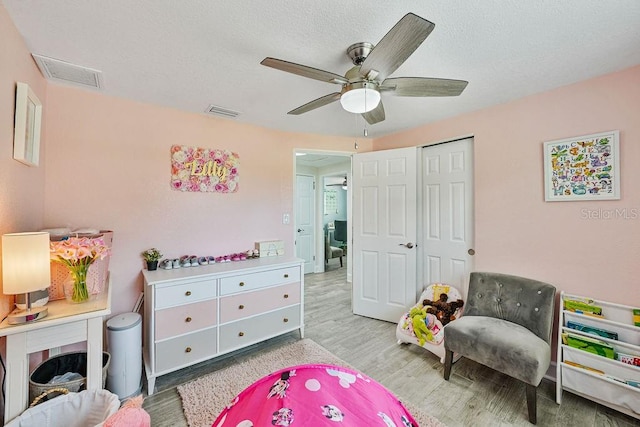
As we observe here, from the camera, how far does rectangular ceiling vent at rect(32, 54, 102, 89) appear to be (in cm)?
170

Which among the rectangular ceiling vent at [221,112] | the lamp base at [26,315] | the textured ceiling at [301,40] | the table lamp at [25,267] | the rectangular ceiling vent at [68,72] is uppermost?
the rectangular ceiling vent at [221,112]

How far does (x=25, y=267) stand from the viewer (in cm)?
122

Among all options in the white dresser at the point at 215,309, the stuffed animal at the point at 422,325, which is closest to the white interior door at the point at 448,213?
the stuffed animal at the point at 422,325

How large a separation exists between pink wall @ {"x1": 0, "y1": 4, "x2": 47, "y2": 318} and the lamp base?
0.07 metres

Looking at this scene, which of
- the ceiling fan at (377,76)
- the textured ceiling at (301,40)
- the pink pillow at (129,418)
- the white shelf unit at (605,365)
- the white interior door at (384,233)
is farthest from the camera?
the white interior door at (384,233)

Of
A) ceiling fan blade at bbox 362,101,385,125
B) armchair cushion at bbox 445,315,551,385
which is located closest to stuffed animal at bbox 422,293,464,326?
armchair cushion at bbox 445,315,551,385

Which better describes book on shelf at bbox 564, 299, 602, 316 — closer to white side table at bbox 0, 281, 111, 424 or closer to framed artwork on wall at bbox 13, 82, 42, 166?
white side table at bbox 0, 281, 111, 424

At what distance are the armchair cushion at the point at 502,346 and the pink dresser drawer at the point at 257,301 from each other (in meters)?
1.47

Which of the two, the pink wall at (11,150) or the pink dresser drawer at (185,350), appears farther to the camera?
the pink dresser drawer at (185,350)

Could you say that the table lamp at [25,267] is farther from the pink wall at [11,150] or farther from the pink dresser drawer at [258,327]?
the pink dresser drawer at [258,327]

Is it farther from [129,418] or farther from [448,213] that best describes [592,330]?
[129,418]

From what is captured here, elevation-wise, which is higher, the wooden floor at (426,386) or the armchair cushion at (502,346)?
the armchair cushion at (502,346)

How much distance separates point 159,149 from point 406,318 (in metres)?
2.93

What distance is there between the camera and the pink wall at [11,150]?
1284 mm
